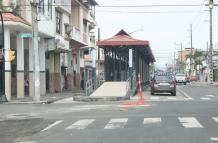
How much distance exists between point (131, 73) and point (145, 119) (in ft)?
75.6

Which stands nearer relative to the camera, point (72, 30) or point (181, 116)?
point (181, 116)

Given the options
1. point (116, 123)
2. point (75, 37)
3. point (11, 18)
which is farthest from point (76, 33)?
point (116, 123)

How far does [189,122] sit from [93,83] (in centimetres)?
2335

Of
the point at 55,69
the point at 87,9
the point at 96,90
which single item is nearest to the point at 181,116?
the point at 96,90

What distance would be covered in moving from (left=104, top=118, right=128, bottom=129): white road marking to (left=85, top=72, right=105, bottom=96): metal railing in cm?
1814

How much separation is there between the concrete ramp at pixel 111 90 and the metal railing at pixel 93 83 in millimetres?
405

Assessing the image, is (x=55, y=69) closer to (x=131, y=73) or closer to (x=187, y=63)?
(x=131, y=73)

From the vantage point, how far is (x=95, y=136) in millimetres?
14992

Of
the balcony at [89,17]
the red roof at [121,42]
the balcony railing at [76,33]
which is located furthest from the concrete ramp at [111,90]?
the balcony at [89,17]

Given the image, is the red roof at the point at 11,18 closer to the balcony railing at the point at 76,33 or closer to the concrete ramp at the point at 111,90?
the concrete ramp at the point at 111,90

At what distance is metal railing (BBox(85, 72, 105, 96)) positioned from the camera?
38312mm

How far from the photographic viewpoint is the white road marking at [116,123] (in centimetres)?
1744

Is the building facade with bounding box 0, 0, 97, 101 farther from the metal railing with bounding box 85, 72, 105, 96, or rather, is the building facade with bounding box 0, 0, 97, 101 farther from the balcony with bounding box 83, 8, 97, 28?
the metal railing with bounding box 85, 72, 105, 96

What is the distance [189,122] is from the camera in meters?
18.3
